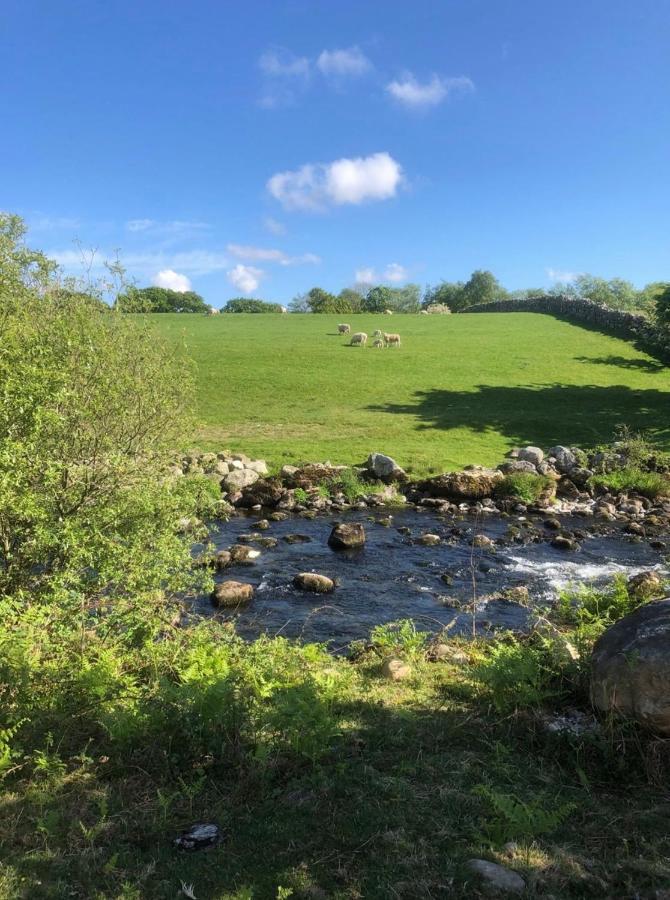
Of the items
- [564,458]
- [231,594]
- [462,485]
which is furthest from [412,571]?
[564,458]

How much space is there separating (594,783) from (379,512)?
15106 millimetres

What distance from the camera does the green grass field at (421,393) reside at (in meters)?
27.5

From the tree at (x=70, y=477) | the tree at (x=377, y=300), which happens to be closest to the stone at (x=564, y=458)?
the tree at (x=70, y=477)

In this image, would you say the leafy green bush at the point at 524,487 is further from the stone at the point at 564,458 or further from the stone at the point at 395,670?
the stone at the point at 395,670

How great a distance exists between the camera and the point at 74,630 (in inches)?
303

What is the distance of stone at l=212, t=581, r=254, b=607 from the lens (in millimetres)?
12617

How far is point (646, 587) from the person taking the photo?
11406mm

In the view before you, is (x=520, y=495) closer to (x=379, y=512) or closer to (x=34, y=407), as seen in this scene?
(x=379, y=512)

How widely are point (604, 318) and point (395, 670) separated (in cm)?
5996

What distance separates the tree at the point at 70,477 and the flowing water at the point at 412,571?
341 centimetres

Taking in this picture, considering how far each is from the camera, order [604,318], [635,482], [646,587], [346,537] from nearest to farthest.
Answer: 1. [646,587]
2. [346,537]
3. [635,482]
4. [604,318]

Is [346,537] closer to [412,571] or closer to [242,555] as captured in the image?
[412,571]

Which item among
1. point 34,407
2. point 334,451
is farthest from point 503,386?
point 34,407

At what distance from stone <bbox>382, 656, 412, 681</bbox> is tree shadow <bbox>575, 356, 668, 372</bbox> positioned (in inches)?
1617
